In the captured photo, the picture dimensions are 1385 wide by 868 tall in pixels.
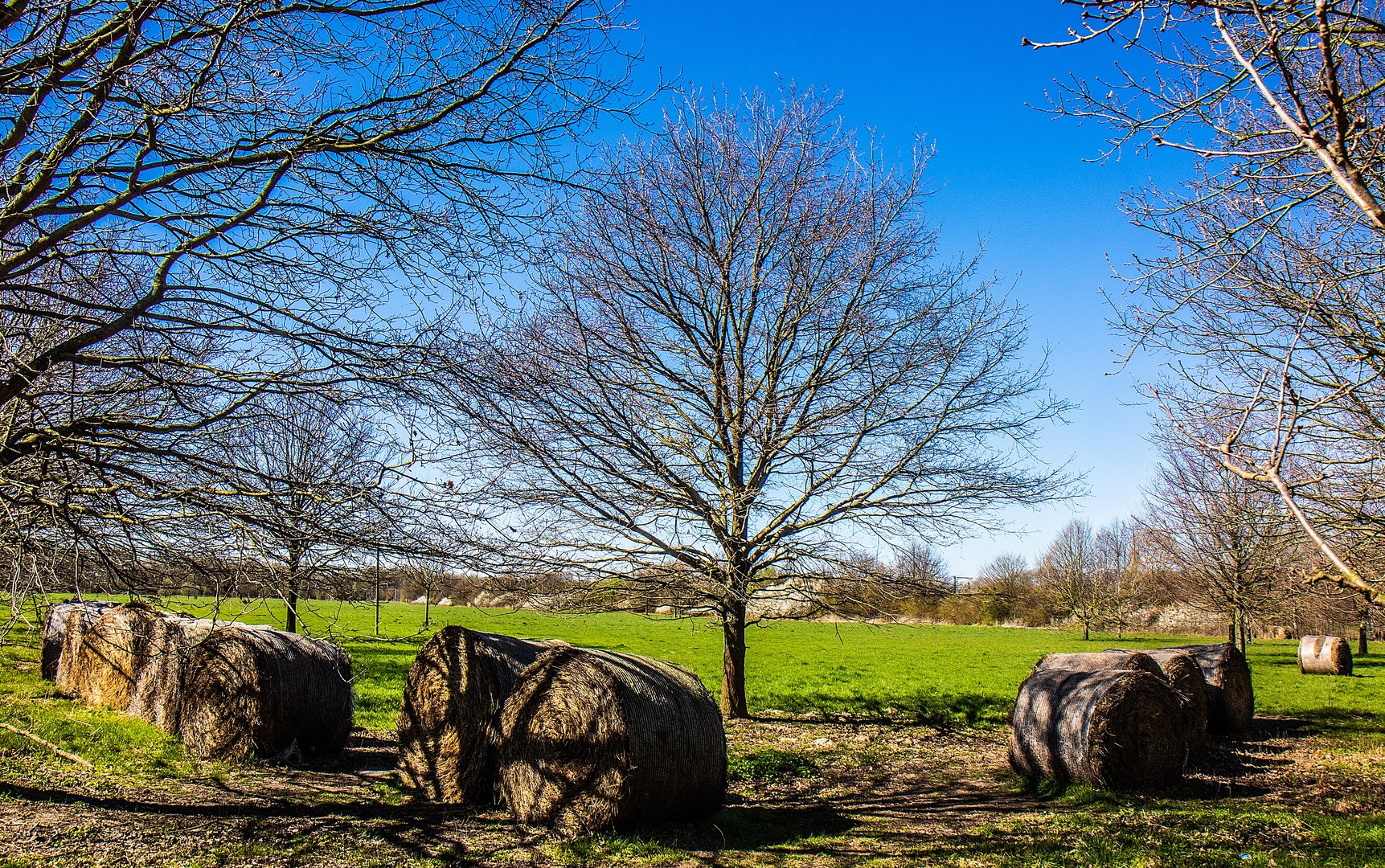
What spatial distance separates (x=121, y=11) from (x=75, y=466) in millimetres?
2486

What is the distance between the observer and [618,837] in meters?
6.41

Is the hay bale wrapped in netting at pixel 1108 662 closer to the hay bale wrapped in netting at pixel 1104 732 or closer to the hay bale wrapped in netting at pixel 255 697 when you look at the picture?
the hay bale wrapped in netting at pixel 1104 732

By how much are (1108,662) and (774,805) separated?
14.3 ft

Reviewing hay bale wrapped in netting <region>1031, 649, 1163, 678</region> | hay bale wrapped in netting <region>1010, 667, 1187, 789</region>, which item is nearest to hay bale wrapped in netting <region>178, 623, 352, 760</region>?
hay bale wrapped in netting <region>1010, 667, 1187, 789</region>

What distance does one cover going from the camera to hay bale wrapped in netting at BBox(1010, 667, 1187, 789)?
834cm

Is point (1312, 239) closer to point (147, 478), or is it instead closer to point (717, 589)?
point (717, 589)

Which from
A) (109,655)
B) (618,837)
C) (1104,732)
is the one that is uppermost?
(109,655)

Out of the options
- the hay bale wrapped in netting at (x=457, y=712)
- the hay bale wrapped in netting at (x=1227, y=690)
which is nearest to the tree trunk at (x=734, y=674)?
the hay bale wrapped in netting at (x=457, y=712)

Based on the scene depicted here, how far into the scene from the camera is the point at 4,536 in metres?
4.79

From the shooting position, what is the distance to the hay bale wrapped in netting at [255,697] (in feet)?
28.0

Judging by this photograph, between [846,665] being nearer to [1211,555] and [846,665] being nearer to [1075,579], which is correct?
Result: [1211,555]

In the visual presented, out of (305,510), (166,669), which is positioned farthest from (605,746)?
(166,669)

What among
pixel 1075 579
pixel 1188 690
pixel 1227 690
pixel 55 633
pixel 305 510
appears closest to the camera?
pixel 305 510

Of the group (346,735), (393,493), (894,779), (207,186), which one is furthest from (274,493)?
(894,779)
